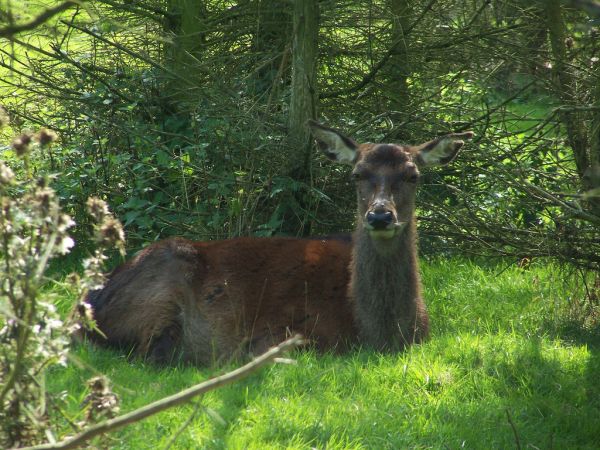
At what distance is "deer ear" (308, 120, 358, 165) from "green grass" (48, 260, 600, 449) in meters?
1.77

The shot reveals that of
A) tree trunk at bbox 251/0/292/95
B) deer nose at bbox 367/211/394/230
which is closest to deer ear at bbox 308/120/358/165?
deer nose at bbox 367/211/394/230

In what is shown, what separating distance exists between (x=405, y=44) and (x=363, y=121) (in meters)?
1.15

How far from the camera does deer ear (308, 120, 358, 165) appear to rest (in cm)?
A: 808

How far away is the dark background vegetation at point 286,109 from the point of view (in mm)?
9141

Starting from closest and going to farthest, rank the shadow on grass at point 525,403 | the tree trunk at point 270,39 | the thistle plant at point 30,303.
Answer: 1. the thistle plant at point 30,303
2. the shadow on grass at point 525,403
3. the tree trunk at point 270,39

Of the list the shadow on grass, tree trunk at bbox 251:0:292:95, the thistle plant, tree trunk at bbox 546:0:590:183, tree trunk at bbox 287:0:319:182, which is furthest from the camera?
tree trunk at bbox 251:0:292:95

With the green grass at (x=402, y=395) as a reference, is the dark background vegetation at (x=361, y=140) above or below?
above

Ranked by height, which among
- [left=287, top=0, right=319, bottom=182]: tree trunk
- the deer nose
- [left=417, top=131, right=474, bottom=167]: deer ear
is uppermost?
[left=287, top=0, right=319, bottom=182]: tree trunk

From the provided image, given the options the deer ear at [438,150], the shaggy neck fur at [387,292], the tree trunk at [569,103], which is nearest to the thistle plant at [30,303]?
the shaggy neck fur at [387,292]

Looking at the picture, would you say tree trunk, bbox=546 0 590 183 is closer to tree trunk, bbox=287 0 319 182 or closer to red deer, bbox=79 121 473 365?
red deer, bbox=79 121 473 365

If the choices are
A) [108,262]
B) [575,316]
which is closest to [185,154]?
[108,262]

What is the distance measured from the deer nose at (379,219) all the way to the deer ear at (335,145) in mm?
1195

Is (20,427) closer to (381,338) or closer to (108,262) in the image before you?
(381,338)

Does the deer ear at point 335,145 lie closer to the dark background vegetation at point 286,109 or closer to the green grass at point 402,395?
the dark background vegetation at point 286,109
